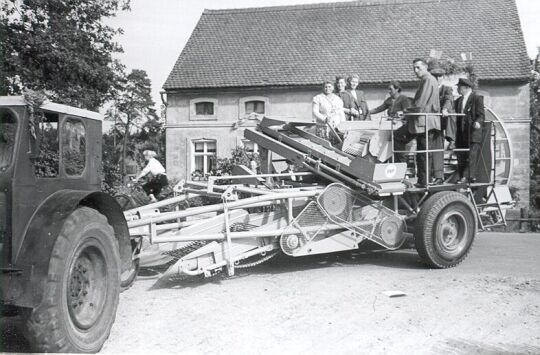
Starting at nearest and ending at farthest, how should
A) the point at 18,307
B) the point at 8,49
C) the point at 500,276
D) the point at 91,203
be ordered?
the point at 18,307 → the point at 91,203 → the point at 500,276 → the point at 8,49

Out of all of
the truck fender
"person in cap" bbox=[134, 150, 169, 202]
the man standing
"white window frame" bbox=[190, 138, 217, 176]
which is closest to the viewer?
the truck fender

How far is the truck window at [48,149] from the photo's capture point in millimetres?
3881

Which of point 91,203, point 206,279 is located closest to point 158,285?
point 206,279

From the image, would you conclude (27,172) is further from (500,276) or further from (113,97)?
(113,97)

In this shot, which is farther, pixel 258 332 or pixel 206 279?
pixel 206 279

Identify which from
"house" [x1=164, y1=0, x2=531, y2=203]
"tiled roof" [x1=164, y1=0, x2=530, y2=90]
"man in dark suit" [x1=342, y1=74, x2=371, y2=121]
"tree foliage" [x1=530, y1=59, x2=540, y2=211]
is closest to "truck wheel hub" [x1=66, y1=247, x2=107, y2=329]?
"man in dark suit" [x1=342, y1=74, x2=371, y2=121]

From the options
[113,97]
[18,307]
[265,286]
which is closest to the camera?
[18,307]

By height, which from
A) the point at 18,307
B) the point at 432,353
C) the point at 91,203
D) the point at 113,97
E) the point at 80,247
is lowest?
the point at 432,353

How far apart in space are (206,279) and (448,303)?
2814mm

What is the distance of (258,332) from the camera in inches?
179

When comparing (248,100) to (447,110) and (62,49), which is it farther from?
(447,110)

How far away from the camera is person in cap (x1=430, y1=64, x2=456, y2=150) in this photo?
25.7 feet

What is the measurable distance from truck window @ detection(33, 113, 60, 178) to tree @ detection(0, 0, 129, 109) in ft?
19.5

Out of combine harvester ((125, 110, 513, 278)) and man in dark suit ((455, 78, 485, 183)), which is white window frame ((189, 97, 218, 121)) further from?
man in dark suit ((455, 78, 485, 183))
